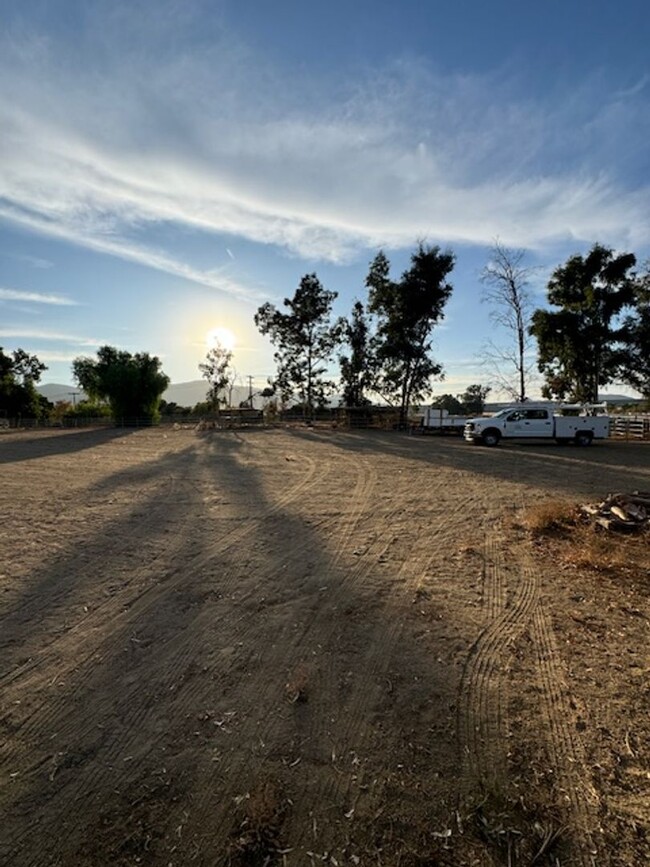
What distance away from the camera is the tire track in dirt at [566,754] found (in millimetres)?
2098

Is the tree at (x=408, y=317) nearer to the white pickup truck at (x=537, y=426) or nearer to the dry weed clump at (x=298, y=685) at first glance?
the white pickup truck at (x=537, y=426)

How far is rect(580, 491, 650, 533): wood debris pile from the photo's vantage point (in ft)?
22.2

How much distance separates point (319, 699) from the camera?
3039mm

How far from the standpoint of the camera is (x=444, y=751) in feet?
8.46

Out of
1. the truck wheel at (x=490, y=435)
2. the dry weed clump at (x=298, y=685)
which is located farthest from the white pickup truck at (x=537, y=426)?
the dry weed clump at (x=298, y=685)

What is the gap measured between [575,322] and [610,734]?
27123 millimetres

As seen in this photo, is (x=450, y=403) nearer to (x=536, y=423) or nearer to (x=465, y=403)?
(x=465, y=403)

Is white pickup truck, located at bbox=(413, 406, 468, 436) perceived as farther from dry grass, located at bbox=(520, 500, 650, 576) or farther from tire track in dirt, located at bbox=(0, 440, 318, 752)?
tire track in dirt, located at bbox=(0, 440, 318, 752)

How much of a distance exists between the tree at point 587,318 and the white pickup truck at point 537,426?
7.36 m

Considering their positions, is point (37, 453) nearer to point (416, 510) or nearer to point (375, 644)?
point (416, 510)

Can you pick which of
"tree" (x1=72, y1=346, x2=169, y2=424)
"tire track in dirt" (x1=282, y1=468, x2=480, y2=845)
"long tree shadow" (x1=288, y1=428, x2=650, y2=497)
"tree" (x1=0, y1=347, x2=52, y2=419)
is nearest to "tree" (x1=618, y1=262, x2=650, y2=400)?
"long tree shadow" (x1=288, y1=428, x2=650, y2=497)

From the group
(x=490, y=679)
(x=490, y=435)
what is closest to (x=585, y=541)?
(x=490, y=679)

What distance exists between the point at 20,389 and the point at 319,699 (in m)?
62.1

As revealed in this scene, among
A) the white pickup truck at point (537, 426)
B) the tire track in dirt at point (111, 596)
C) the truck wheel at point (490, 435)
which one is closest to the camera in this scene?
the tire track in dirt at point (111, 596)
